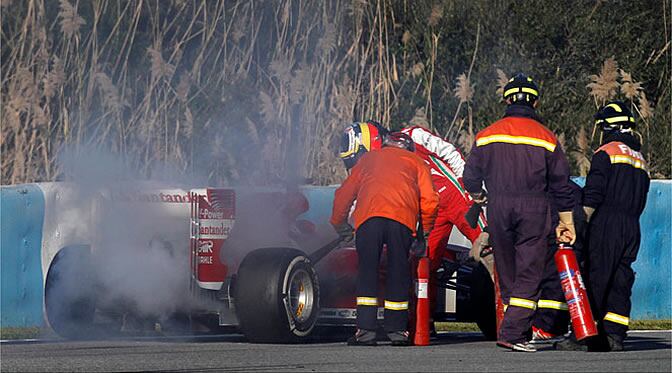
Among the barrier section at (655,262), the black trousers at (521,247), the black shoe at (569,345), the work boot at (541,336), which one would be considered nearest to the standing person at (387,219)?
the black trousers at (521,247)

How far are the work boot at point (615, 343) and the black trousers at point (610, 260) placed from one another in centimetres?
11

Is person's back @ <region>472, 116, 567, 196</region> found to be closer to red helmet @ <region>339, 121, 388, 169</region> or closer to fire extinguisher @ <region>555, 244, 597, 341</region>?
fire extinguisher @ <region>555, 244, 597, 341</region>

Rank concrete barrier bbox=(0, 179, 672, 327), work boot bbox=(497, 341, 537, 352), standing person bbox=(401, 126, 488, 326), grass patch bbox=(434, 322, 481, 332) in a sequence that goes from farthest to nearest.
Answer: grass patch bbox=(434, 322, 481, 332)
concrete barrier bbox=(0, 179, 672, 327)
standing person bbox=(401, 126, 488, 326)
work boot bbox=(497, 341, 537, 352)

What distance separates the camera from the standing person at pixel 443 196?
39.0 ft

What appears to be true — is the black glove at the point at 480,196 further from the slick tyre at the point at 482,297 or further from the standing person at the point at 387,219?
the slick tyre at the point at 482,297

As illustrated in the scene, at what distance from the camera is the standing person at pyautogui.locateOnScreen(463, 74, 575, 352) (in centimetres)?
990

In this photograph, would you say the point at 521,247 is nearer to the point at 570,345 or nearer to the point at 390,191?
the point at 570,345

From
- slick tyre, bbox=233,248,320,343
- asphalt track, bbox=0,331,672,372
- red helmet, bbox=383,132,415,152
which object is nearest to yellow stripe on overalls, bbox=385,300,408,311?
asphalt track, bbox=0,331,672,372

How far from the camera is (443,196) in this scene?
12.2m

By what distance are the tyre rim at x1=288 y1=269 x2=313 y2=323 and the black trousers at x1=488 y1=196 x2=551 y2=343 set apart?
1520 millimetres

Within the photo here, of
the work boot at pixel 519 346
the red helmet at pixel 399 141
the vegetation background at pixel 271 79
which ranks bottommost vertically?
the work boot at pixel 519 346

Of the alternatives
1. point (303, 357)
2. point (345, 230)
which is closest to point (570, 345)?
point (345, 230)

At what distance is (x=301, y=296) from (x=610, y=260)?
2244 mm

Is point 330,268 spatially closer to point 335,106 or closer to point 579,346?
point 579,346
